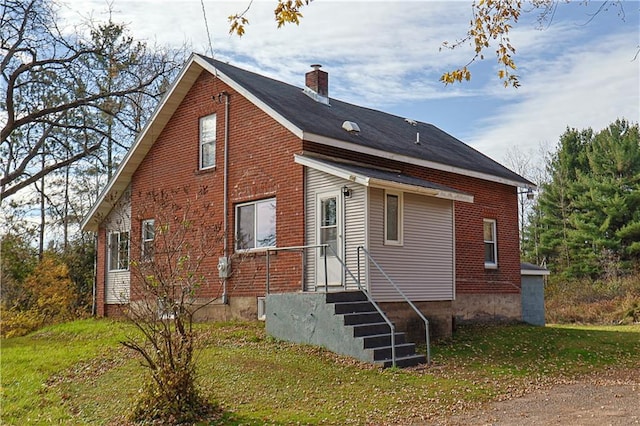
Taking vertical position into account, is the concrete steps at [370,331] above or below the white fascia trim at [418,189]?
below

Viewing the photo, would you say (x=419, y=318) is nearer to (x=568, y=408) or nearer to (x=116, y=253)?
(x=568, y=408)

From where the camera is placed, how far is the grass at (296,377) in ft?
31.7

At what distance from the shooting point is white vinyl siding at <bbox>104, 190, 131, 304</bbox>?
69.6 ft

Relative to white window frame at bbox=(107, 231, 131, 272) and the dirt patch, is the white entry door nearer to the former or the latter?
the dirt patch

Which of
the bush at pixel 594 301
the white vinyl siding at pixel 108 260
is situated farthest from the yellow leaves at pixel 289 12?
the bush at pixel 594 301

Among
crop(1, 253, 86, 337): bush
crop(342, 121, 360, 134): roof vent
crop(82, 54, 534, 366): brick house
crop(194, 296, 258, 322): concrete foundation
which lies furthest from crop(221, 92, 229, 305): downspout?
crop(1, 253, 86, 337): bush

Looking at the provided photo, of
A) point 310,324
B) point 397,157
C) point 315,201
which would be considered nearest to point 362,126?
point 397,157

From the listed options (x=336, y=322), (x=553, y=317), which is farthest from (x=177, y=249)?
(x=553, y=317)

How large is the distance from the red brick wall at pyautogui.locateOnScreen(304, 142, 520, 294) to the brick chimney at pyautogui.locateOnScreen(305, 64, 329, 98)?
4297 millimetres

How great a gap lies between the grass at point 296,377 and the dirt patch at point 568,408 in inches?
16.3

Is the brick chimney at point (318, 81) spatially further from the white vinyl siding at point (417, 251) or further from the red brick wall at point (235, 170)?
the white vinyl siding at point (417, 251)

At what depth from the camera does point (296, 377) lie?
37.1ft

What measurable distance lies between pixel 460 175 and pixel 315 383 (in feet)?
34.3

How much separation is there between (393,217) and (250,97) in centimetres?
510
